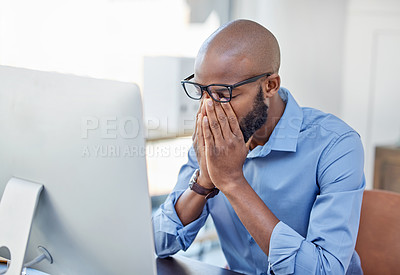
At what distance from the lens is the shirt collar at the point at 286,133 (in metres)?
1.26

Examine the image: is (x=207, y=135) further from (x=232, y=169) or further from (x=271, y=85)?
(x=271, y=85)

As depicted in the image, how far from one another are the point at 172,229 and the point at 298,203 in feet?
1.14

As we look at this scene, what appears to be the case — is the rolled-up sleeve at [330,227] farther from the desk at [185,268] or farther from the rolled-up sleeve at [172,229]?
the rolled-up sleeve at [172,229]

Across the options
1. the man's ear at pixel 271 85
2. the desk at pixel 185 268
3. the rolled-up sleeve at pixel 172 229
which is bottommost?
the desk at pixel 185 268

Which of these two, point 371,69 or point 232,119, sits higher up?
point 371,69

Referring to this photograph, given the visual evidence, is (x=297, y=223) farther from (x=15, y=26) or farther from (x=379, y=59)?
(x=379, y=59)

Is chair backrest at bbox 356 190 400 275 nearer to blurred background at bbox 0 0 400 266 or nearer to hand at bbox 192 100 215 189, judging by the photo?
hand at bbox 192 100 215 189

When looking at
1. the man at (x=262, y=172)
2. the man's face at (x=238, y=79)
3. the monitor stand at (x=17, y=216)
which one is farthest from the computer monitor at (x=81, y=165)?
the man's face at (x=238, y=79)

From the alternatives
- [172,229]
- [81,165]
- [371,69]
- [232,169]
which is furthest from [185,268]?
[371,69]

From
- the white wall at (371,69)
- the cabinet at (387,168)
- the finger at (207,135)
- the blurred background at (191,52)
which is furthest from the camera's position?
the white wall at (371,69)

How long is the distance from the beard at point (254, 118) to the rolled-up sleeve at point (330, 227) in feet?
0.69

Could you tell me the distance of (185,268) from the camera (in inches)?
43.4

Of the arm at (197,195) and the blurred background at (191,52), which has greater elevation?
the blurred background at (191,52)

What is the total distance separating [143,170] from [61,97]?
188 millimetres
